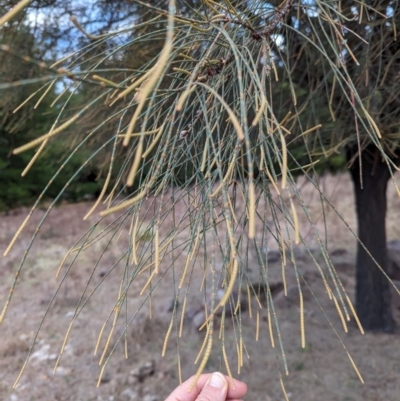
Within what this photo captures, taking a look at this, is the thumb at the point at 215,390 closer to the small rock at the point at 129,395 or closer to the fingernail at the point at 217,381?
the fingernail at the point at 217,381

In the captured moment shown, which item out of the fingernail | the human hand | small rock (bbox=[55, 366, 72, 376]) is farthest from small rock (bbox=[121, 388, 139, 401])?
the fingernail

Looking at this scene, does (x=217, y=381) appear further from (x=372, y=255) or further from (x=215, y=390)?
(x=372, y=255)

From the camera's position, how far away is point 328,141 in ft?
7.08

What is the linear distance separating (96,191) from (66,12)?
563cm

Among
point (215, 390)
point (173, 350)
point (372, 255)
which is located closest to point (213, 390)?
point (215, 390)

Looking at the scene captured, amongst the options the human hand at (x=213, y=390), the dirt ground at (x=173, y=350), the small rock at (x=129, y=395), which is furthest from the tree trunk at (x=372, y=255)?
the human hand at (x=213, y=390)

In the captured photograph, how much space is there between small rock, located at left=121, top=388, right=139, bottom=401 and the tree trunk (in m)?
1.38

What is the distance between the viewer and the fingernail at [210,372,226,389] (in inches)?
43.5

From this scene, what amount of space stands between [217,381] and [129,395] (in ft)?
4.44

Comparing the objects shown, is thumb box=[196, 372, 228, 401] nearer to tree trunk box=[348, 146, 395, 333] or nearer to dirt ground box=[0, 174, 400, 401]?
dirt ground box=[0, 174, 400, 401]

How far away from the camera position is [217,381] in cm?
112

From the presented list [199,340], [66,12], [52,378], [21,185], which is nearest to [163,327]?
[199,340]

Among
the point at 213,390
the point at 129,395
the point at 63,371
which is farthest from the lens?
the point at 63,371

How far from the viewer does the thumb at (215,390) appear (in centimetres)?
107
